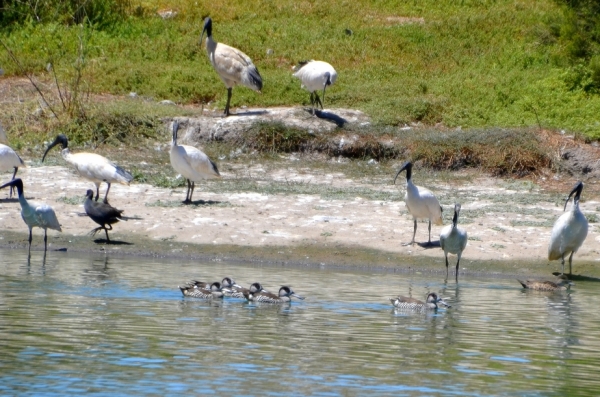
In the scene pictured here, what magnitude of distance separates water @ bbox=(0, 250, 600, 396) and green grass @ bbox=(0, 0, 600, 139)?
7.85 metres

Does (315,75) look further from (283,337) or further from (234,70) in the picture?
(283,337)

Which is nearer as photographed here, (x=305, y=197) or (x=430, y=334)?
(x=430, y=334)

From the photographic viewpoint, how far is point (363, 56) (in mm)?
24531

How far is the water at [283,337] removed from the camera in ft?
24.3

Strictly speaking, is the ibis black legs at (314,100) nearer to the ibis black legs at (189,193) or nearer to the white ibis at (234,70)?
the white ibis at (234,70)

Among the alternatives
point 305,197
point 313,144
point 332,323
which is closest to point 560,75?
point 313,144

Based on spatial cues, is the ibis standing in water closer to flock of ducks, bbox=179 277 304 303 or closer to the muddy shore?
the muddy shore

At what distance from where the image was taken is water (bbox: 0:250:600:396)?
7419 mm

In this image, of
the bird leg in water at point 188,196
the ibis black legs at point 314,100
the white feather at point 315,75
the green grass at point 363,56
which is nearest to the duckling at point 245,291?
the bird leg in water at point 188,196

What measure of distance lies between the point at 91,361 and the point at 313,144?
11.4 meters

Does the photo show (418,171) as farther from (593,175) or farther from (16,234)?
(16,234)

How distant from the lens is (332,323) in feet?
31.9

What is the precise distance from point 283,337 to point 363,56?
16168mm

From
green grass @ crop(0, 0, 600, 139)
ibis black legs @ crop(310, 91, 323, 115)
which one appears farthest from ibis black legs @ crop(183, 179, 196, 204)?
ibis black legs @ crop(310, 91, 323, 115)
